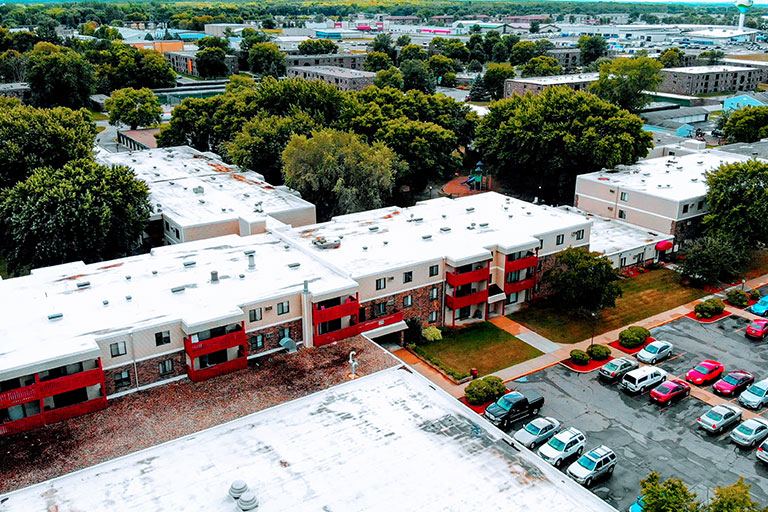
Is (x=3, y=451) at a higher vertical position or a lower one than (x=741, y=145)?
lower

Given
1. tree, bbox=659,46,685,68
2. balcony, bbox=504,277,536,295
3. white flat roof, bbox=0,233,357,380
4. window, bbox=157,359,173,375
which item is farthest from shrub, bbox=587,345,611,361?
tree, bbox=659,46,685,68

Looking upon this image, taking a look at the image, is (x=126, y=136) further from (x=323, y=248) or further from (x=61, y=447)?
(x=61, y=447)

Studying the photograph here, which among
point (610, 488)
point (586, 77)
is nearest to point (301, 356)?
point (610, 488)

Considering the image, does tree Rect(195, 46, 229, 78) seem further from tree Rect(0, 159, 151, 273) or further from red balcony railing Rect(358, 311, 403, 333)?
red balcony railing Rect(358, 311, 403, 333)

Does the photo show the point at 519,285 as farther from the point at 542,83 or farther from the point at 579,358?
the point at 542,83

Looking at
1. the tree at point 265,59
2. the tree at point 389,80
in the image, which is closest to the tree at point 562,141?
the tree at point 389,80

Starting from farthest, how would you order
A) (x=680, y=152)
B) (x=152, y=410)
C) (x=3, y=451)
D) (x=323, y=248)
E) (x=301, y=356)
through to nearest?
(x=680, y=152), (x=323, y=248), (x=301, y=356), (x=152, y=410), (x=3, y=451)

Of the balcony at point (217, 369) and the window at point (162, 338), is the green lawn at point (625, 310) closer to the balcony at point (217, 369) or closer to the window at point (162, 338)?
the balcony at point (217, 369)
